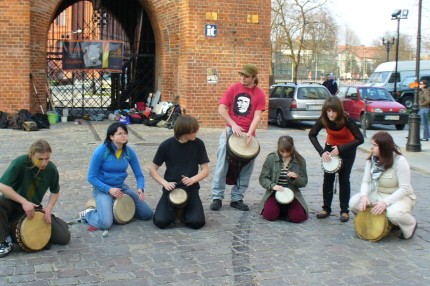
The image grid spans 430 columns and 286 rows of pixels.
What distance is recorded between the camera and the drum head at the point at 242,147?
7.03 metres

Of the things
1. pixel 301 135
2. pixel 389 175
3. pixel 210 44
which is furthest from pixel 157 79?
pixel 389 175

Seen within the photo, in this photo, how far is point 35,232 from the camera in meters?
5.33

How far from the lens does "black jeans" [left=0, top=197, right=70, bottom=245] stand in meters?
5.28

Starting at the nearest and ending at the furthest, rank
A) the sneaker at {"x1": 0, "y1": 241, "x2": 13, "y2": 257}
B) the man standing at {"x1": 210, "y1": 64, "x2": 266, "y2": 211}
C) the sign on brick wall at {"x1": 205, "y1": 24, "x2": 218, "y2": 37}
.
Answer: the sneaker at {"x1": 0, "y1": 241, "x2": 13, "y2": 257}
the man standing at {"x1": 210, "y1": 64, "x2": 266, "y2": 211}
the sign on brick wall at {"x1": 205, "y1": 24, "x2": 218, "y2": 37}

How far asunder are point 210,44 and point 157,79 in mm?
3521

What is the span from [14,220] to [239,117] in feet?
10.2

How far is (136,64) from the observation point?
2175 centimetres

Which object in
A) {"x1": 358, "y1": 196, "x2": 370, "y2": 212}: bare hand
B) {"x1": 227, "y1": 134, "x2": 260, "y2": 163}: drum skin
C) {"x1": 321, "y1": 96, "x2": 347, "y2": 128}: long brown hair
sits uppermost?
{"x1": 321, "y1": 96, "x2": 347, "y2": 128}: long brown hair

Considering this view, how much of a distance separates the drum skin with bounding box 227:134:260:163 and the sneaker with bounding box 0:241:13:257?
2.87 meters

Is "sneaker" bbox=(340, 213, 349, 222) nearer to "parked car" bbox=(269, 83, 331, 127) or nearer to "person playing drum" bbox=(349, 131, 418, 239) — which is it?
"person playing drum" bbox=(349, 131, 418, 239)

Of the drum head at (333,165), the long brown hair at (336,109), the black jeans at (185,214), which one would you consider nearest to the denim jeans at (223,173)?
the black jeans at (185,214)

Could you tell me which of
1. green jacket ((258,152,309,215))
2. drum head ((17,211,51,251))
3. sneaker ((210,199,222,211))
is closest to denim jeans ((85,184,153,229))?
drum head ((17,211,51,251))

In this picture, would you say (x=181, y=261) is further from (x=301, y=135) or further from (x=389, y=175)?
(x=301, y=135)

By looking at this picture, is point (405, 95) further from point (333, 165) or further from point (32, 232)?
point (32, 232)
